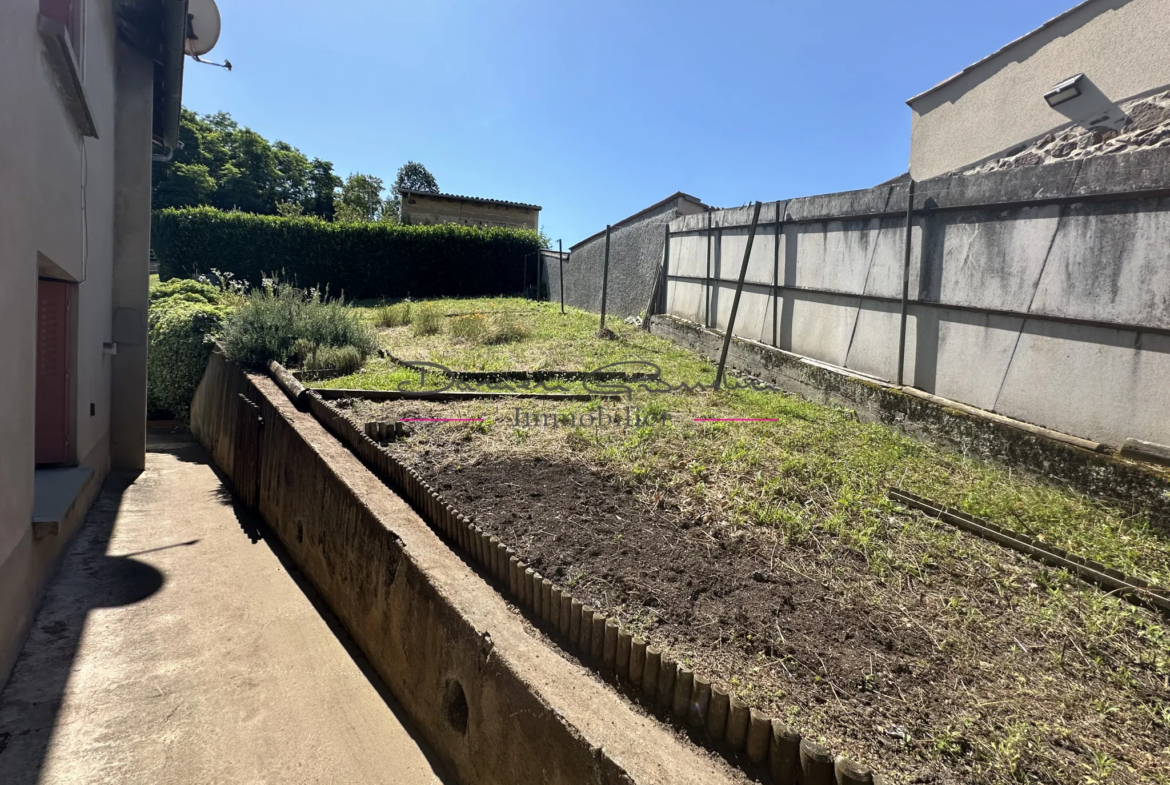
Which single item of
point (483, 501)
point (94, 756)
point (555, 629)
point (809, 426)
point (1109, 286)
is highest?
point (1109, 286)

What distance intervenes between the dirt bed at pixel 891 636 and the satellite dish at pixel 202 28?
28.6 ft

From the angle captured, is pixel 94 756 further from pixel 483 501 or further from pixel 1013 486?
pixel 1013 486

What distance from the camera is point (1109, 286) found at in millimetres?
3373

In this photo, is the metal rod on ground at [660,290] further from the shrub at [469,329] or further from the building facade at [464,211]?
the building facade at [464,211]

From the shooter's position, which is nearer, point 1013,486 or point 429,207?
point 1013,486

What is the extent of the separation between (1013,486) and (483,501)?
9.46 feet

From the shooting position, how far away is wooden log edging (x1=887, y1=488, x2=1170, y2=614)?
239 cm

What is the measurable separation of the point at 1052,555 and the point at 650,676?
6.03 ft

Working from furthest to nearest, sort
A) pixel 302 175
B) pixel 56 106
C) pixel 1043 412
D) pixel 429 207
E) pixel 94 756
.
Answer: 1. pixel 302 175
2. pixel 429 207
3. pixel 56 106
4. pixel 1043 412
5. pixel 94 756

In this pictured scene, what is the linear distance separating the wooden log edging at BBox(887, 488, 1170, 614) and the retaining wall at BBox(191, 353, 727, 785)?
183 centimetres

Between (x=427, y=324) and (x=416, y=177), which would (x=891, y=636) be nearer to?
(x=427, y=324)

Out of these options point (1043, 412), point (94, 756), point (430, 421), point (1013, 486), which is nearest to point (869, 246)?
point (1043, 412)

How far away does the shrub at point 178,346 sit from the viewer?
10.1 meters

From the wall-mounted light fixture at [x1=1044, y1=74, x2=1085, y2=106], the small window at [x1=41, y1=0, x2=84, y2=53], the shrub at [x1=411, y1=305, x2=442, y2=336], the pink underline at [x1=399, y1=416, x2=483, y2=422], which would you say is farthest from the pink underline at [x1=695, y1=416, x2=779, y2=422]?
the shrub at [x1=411, y1=305, x2=442, y2=336]
